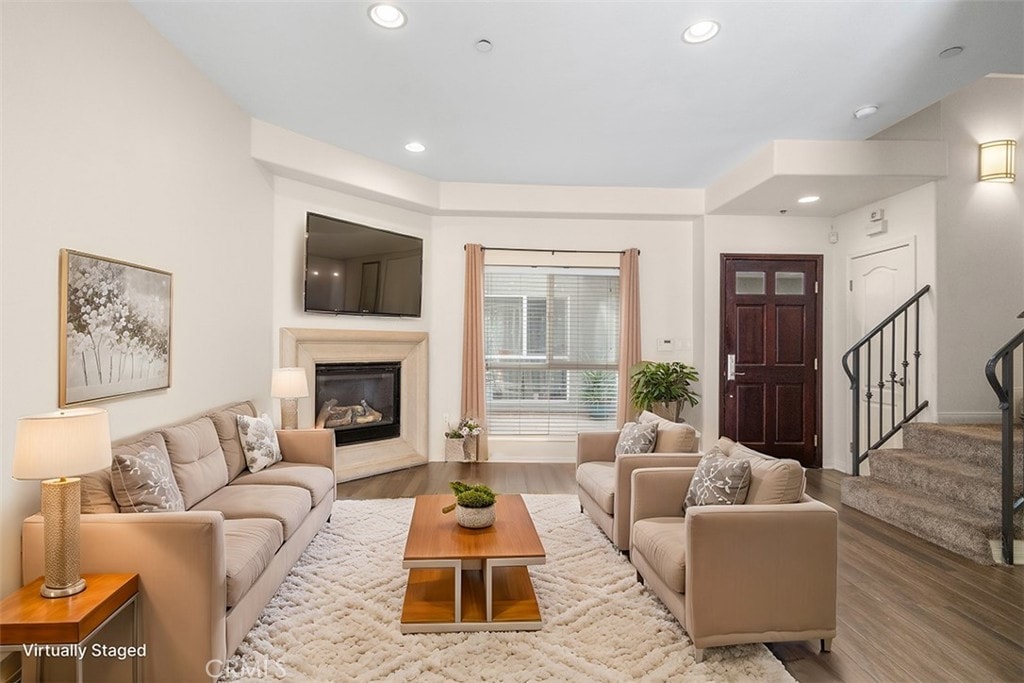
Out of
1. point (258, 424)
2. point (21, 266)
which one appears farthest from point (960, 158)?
point (21, 266)

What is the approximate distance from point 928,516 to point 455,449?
4.16 metres

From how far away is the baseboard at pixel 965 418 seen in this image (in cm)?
443

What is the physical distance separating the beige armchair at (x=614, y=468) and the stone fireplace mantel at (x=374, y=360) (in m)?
2.18

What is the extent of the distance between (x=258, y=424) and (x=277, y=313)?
136 cm

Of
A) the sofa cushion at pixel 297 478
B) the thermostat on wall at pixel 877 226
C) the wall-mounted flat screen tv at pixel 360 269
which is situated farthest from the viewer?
the thermostat on wall at pixel 877 226

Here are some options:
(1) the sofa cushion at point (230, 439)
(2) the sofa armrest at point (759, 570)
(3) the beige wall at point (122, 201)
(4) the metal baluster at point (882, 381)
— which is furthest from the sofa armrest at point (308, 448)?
(4) the metal baluster at point (882, 381)

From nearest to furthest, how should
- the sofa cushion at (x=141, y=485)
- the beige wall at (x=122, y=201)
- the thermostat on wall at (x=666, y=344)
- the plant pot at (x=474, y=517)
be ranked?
the beige wall at (x=122, y=201) → the sofa cushion at (x=141, y=485) → the plant pot at (x=474, y=517) → the thermostat on wall at (x=666, y=344)

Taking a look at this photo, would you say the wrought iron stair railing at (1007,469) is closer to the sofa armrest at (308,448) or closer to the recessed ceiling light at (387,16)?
the recessed ceiling light at (387,16)

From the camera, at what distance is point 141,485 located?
7.42ft

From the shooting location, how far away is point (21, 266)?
2.09 m

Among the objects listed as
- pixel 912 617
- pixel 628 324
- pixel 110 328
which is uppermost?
pixel 628 324

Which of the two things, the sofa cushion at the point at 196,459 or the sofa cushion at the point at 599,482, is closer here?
the sofa cushion at the point at 196,459

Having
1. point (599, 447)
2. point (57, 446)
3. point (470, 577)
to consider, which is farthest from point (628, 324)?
point (57, 446)

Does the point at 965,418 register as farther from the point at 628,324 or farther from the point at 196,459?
the point at 196,459
